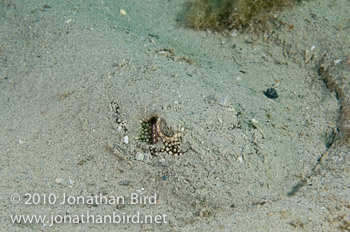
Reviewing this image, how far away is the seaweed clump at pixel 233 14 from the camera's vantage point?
4188mm

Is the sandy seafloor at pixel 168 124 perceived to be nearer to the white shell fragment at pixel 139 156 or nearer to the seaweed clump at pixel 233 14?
the white shell fragment at pixel 139 156

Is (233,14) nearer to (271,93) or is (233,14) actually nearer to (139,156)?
(271,93)

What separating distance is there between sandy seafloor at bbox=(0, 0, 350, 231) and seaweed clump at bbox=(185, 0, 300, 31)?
73 centimetres

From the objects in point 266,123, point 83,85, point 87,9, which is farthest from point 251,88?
point 87,9

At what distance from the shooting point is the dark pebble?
356cm

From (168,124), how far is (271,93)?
5.31 ft

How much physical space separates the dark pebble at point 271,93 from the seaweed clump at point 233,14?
4.05 ft

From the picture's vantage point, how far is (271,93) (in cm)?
358

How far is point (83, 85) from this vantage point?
314 centimetres

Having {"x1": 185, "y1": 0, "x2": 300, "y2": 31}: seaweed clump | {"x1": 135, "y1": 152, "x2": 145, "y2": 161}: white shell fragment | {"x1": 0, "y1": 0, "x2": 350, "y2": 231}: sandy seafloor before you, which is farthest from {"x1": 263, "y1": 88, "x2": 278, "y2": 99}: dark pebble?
{"x1": 135, "y1": 152, "x2": 145, "y2": 161}: white shell fragment

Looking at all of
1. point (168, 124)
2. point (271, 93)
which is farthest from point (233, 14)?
point (168, 124)

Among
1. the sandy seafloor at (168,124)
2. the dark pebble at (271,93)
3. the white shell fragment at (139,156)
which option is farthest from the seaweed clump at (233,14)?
the white shell fragment at (139,156)

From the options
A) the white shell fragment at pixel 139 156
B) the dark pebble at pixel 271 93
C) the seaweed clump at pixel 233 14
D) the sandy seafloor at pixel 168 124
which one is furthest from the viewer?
the seaweed clump at pixel 233 14

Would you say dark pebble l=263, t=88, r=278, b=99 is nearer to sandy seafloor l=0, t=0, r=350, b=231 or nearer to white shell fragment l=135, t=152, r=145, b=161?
sandy seafloor l=0, t=0, r=350, b=231
